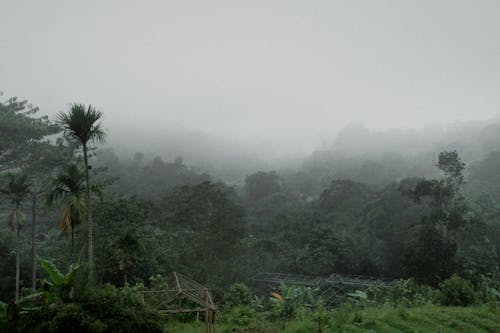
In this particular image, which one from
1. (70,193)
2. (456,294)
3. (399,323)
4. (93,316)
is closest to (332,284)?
(456,294)

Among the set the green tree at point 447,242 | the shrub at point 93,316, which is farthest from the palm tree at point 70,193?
the green tree at point 447,242

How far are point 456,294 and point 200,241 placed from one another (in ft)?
59.8

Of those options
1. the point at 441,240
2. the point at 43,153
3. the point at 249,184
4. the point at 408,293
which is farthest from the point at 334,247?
the point at 249,184

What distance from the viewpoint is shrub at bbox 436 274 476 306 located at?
37.9 feet

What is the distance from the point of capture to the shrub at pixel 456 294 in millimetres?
11547

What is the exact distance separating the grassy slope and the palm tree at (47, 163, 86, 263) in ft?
18.1

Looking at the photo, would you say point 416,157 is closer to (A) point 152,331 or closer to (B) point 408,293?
(B) point 408,293

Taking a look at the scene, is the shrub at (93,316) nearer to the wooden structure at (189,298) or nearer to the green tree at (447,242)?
the wooden structure at (189,298)

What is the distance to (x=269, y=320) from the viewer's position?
9.69m

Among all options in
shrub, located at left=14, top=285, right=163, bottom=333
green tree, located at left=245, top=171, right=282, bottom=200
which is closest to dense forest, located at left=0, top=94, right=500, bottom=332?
shrub, located at left=14, top=285, right=163, bottom=333

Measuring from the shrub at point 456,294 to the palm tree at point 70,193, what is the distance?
474 inches

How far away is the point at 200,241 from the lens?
87.6ft

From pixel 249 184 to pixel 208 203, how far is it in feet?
109

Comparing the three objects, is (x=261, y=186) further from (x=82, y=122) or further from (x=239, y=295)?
(x=82, y=122)
